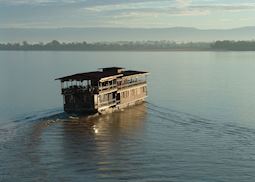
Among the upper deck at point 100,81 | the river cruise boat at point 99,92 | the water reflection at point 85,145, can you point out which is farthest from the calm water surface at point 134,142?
the upper deck at point 100,81

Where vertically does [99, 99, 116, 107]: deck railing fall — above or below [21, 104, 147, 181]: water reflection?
above

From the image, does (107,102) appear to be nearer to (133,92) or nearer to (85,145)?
(133,92)

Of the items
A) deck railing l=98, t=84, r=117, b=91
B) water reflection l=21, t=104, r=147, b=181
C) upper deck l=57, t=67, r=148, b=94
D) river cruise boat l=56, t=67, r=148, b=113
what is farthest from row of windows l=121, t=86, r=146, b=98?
water reflection l=21, t=104, r=147, b=181

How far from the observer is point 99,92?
192 ft

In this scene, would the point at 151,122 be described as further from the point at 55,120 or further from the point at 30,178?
the point at 30,178

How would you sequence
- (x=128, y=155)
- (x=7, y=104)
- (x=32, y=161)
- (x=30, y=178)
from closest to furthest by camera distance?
1. (x=30, y=178)
2. (x=32, y=161)
3. (x=128, y=155)
4. (x=7, y=104)

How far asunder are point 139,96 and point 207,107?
1140 centimetres

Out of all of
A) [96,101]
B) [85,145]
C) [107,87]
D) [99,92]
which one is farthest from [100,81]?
[85,145]

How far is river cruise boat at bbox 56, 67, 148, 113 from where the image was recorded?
191 ft

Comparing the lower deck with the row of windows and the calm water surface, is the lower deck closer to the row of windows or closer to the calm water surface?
the row of windows

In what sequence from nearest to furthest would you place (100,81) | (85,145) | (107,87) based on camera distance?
(85,145)
(100,81)
(107,87)

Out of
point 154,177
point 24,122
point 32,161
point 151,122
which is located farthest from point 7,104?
point 154,177

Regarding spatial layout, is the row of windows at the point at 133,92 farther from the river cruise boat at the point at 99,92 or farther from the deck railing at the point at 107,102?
the deck railing at the point at 107,102

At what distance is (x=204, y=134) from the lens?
47.9m
